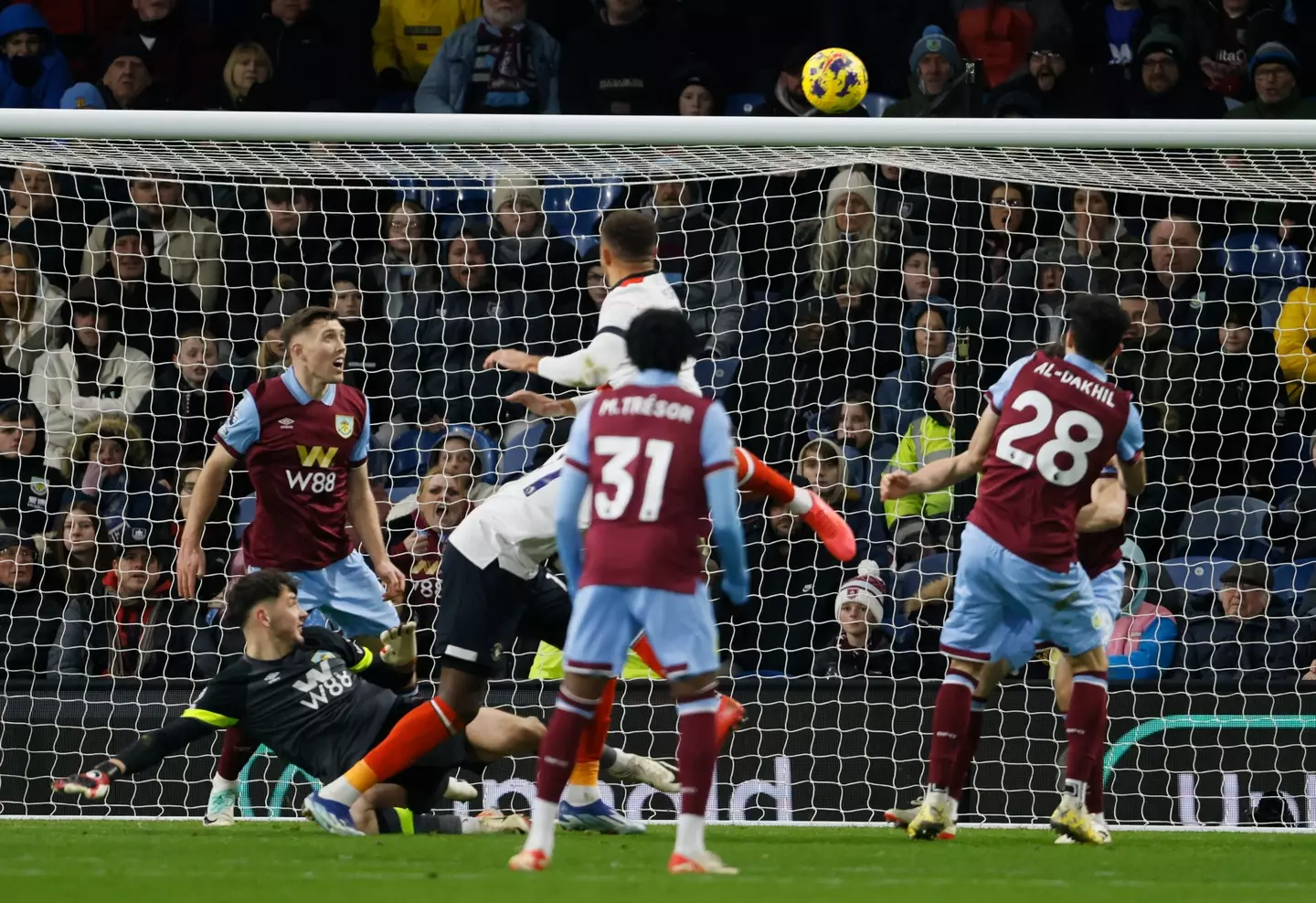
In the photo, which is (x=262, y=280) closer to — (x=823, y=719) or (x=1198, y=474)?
(x=823, y=719)

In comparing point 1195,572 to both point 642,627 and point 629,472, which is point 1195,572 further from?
point 629,472

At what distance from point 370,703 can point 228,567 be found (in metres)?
3.03

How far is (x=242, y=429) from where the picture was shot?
7.62 m

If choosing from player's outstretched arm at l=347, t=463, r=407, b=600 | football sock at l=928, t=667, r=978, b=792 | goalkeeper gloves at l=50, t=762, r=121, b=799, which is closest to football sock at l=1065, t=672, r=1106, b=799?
football sock at l=928, t=667, r=978, b=792

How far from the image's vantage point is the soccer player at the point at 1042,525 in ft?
22.1

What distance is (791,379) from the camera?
9664mm

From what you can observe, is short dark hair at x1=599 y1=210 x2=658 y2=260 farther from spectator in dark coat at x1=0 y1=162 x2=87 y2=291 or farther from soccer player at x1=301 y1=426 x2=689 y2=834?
spectator in dark coat at x1=0 y1=162 x2=87 y2=291

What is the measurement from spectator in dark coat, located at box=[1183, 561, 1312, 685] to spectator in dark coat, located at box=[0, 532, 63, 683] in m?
5.64

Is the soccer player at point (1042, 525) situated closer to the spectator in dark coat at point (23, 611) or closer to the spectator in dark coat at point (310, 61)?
the spectator in dark coat at point (23, 611)

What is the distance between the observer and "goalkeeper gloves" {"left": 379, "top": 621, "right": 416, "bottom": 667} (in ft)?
24.3

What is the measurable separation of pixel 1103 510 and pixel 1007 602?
0.93m

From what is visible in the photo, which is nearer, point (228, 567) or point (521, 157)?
point (521, 157)

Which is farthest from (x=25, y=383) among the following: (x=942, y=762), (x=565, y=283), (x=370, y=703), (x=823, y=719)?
(x=942, y=762)

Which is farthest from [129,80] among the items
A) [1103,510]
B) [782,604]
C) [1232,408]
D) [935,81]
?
[1103,510]
